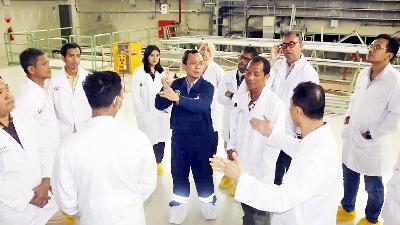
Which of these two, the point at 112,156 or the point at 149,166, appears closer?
the point at 112,156

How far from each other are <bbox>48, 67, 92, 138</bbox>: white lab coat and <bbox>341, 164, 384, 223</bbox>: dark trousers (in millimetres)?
2477

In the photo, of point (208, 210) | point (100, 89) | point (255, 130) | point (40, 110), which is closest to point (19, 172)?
point (40, 110)

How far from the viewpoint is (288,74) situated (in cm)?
324

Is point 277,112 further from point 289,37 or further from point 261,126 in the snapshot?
point 289,37

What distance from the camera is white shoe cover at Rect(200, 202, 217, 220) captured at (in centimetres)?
306

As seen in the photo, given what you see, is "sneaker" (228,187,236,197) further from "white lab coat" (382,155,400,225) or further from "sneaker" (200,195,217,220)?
"white lab coat" (382,155,400,225)

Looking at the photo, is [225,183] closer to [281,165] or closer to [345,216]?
[281,165]

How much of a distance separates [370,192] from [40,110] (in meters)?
2.78

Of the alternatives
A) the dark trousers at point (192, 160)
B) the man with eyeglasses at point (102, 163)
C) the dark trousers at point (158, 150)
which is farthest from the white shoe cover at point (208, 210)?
the man with eyeglasses at point (102, 163)

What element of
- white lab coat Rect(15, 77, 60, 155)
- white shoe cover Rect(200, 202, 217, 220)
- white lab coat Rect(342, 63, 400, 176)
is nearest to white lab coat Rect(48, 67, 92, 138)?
white lab coat Rect(15, 77, 60, 155)

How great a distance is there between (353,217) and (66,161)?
2603 mm

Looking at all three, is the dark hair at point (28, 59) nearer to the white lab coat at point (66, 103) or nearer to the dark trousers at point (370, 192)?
the white lab coat at point (66, 103)

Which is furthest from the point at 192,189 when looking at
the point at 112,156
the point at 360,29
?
the point at 360,29

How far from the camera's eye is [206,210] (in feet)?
10.1
